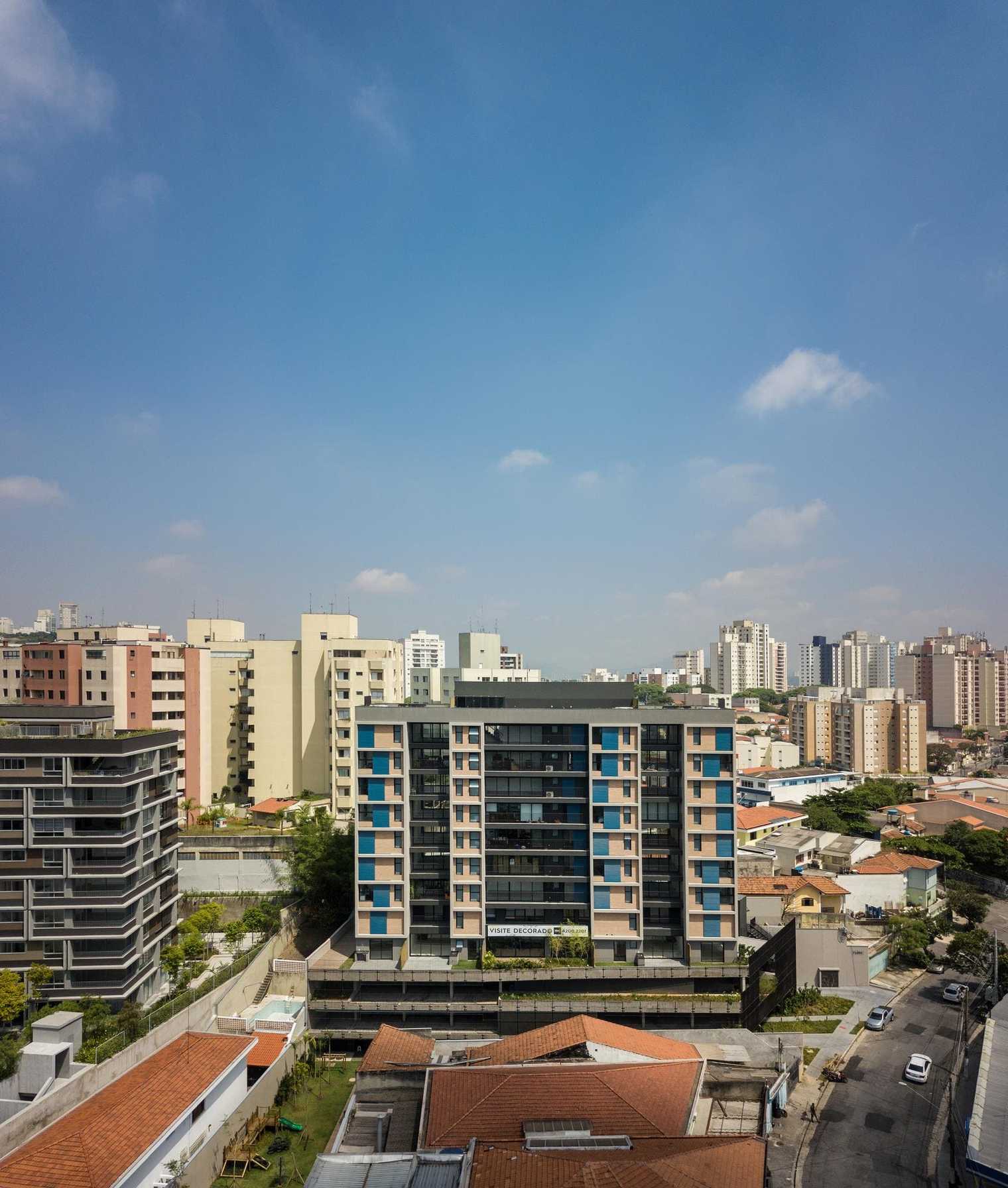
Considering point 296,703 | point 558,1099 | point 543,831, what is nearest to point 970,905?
point 543,831

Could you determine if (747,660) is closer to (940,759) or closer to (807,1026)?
(940,759)

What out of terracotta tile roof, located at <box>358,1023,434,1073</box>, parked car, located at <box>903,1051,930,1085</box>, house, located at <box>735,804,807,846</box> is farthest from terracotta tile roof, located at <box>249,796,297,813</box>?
parked car, located at <box>903,1051,930,1085</box>

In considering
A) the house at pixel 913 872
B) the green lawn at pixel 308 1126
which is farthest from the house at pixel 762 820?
the green lawn at pixel 308 1126

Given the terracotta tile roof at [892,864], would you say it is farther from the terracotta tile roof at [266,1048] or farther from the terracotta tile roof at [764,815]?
the terracotta tile roof at [266,1048]

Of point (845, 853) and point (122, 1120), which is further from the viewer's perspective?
point (845, 853)

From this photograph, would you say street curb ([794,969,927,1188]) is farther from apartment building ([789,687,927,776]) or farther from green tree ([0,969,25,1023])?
apartment building ([789,687,927,776])
